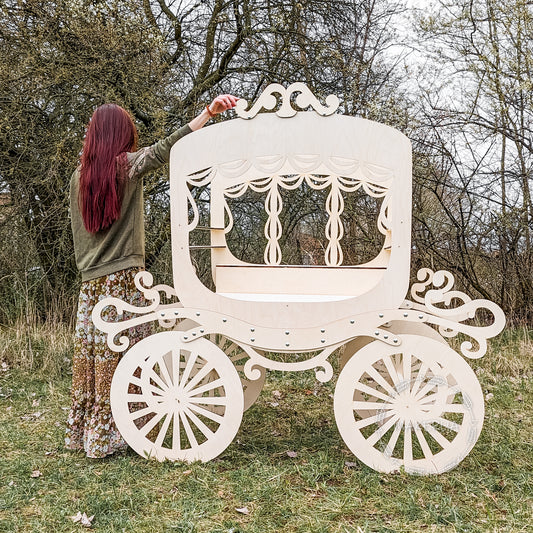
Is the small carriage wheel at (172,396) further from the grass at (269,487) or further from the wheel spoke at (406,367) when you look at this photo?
the wheel spoke at (406,367)

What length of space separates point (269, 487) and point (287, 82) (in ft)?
13.1

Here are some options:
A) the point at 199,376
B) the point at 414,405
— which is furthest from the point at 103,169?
the point at 414,405

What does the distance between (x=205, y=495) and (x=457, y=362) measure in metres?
1.17

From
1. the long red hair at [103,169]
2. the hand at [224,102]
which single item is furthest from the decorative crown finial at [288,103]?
the long red hair at [103,169]

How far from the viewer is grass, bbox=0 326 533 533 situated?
7.13 feet

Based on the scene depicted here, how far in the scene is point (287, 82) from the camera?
546 centimetres

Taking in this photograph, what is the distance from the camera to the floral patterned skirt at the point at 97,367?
2818 mm

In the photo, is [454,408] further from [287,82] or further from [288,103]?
[287,82]

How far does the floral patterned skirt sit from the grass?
11 centimetres

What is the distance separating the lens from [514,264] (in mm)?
5586

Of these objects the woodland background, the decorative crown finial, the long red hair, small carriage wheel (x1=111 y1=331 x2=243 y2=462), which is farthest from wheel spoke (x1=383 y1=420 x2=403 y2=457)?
the woodland background

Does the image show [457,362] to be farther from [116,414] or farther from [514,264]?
[514,264]

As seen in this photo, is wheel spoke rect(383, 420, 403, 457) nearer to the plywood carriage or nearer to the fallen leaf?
the plywood carriage

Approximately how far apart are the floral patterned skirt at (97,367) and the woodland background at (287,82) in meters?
2.17
